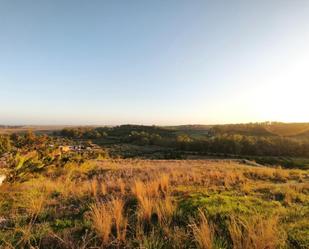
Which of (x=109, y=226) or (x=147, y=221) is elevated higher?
(x=109, y=226)

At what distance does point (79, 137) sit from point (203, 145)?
5280 centimetres

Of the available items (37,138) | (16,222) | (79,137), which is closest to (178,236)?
(16,222)

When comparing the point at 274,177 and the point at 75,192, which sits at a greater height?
the point at 75,192

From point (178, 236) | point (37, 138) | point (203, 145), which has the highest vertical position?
point (37, 138)

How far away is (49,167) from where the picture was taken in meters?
12.6

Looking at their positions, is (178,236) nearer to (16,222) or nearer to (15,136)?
(16,222)

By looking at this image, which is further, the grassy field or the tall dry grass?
the tall dry grass

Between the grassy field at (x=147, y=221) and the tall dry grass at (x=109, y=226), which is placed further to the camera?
the tall dry grass at (x=109, y=226)

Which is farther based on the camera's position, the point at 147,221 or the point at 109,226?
the point at 147,221

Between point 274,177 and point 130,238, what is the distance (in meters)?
12.8

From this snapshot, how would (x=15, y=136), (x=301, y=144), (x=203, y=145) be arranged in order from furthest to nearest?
1. (x=203, y=145)
2. (x=301, y=144)
3. (x=15, y=136)

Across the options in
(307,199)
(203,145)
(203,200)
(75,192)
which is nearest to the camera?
(203,200)

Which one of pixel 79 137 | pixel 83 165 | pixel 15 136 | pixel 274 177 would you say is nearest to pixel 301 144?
pixel 274 177

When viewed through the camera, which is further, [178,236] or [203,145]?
[203,145]
